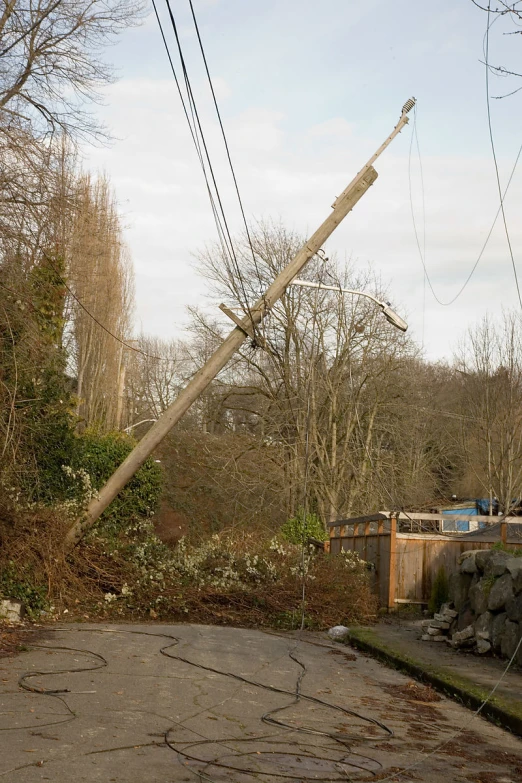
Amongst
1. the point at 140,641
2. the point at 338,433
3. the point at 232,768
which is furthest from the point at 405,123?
the point at 338,433

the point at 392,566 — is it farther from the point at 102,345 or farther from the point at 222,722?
the point at 102,345

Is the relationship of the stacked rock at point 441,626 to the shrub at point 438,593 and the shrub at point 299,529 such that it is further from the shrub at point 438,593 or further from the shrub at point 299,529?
the shrub at point 299,529

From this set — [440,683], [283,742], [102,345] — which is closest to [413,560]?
[440,683]

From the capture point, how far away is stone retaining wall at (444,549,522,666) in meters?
10.0

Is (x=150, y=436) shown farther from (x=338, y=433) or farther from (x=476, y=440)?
(x=476, y=440)

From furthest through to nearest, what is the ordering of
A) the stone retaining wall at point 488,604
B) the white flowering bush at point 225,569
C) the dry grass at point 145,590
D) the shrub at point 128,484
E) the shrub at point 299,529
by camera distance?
the shrub at point 299,529 < the shrub at point 128,484 < the white flowering bush at point 225,569 < the dry grass at point 145,590 < the stone retaining wall at point 488,604

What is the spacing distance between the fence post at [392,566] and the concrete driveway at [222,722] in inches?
268

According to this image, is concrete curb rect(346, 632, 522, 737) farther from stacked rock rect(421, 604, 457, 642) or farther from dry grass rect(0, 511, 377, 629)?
dry grass rect(0, 511, 377, 629)

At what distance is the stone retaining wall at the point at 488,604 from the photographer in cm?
1005

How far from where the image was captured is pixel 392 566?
17547mm

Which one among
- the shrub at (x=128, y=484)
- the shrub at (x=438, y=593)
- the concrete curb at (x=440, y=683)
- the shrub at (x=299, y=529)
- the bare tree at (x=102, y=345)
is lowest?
the concrete curb at (x=440, y=683)

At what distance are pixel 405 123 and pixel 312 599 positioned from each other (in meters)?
8.67

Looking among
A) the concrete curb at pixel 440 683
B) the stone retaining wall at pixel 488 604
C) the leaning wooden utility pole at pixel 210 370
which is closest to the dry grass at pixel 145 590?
the leaning wooden utility pole at pixel 210 370

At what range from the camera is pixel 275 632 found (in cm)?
1389
